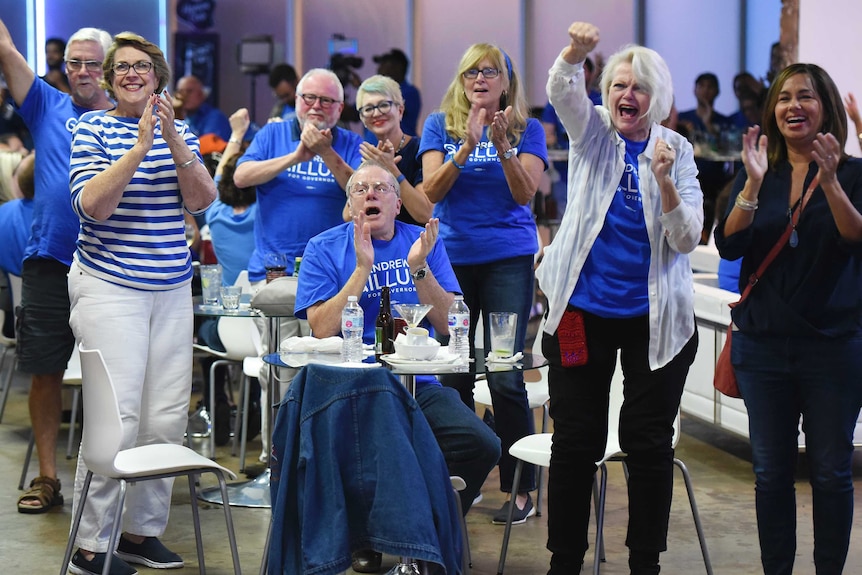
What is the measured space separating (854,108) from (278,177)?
83.8 inches

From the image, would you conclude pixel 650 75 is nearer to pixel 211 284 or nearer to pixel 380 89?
pixel 380 89

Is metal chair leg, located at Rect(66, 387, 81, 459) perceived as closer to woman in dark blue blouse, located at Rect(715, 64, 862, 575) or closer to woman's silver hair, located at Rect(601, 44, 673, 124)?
woman's silver hair, located at Rect(601, 44, 673, 124)

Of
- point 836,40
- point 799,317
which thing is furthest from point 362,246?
point 836,40

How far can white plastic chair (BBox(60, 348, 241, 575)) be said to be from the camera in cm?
334

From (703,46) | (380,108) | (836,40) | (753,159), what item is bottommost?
(753,159)

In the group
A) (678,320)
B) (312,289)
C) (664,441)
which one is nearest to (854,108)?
(678,320)

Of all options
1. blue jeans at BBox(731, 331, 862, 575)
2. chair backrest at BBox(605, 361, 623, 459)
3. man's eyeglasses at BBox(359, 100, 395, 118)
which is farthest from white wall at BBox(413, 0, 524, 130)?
blue jeans at BBox(731, 331, 862, 575)

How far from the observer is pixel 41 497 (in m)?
4.62

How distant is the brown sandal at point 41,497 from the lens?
4.61 m

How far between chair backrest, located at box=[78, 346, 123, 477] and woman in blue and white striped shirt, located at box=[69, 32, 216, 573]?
0.26 metres

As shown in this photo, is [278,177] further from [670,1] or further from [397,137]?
[670,1]

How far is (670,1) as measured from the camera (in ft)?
43.5

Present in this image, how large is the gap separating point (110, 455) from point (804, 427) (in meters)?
1.91

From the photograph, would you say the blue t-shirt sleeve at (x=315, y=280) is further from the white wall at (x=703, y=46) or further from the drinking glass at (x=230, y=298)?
the white wall at (x=703, y=46)
